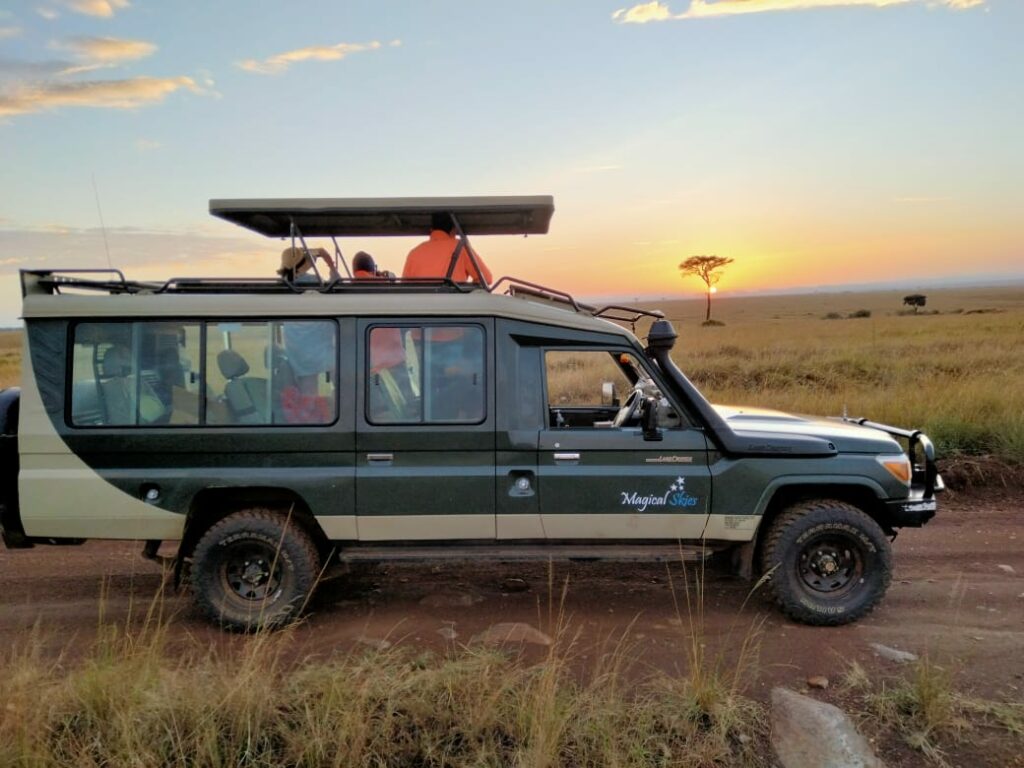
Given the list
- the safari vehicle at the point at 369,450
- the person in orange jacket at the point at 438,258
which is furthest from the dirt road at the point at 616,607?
the person in orange jacket at the point at 438,258

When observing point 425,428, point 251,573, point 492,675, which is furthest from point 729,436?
point 251,573

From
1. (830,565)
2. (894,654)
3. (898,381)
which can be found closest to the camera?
(894,654)

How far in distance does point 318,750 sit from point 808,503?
325 centimetres

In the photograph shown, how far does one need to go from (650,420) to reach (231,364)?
261 centimetres

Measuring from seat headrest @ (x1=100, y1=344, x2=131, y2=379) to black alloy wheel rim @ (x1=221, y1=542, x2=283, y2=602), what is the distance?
1311 mm

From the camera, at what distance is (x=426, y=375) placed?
4.54 metres

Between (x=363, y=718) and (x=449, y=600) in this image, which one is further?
(x=449, y=600)

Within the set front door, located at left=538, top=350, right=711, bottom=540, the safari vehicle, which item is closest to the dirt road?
the safari vehicle

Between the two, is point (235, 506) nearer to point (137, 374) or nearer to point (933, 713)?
point (137, 374)

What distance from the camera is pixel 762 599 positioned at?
5035mm

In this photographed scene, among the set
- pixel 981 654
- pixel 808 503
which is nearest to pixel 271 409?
pixel 808 503

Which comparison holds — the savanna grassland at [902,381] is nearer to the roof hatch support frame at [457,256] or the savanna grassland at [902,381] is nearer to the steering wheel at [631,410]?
the steering wheel at [631,410]

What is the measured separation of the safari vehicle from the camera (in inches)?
176

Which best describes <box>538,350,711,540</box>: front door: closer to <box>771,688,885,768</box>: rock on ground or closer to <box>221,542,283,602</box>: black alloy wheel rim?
<box>771,688,885,768</box>: rock on ground
